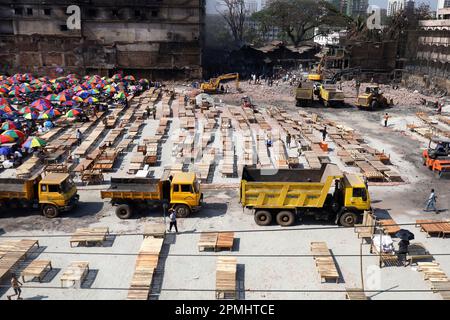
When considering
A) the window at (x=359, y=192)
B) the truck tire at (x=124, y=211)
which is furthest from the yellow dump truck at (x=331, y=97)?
the truck tire at (x=124, y=211)

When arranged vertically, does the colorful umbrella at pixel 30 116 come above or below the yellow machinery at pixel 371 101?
below

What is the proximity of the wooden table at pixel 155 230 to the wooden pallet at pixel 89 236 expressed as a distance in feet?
5.15

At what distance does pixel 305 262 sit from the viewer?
15.6m

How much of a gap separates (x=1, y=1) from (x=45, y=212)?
5210 cm

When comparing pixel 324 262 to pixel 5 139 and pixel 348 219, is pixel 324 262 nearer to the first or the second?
pixel 348 219

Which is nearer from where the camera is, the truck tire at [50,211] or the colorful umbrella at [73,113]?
the truck tire at [50,211]

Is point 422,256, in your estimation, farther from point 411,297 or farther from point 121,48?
point 121,48

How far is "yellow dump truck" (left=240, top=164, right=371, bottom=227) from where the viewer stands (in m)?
17.8

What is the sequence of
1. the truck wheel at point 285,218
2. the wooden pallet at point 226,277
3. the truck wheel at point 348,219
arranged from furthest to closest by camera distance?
1. the truck wheel at point 285,218
2. the truck wheel at point 348,219
3. the wooden pallet at point 226,277

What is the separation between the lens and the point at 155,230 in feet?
56.5

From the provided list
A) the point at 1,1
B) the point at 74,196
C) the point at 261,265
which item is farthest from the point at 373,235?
the point at 1,1

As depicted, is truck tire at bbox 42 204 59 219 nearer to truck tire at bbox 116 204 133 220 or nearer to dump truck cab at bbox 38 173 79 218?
dump truck cab at bbox 38 173 79 218

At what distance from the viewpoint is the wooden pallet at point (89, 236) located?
16.5 meters

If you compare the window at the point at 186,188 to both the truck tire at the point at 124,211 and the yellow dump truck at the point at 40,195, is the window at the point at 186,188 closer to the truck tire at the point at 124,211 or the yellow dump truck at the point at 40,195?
the truck tire at the point at 124,211
